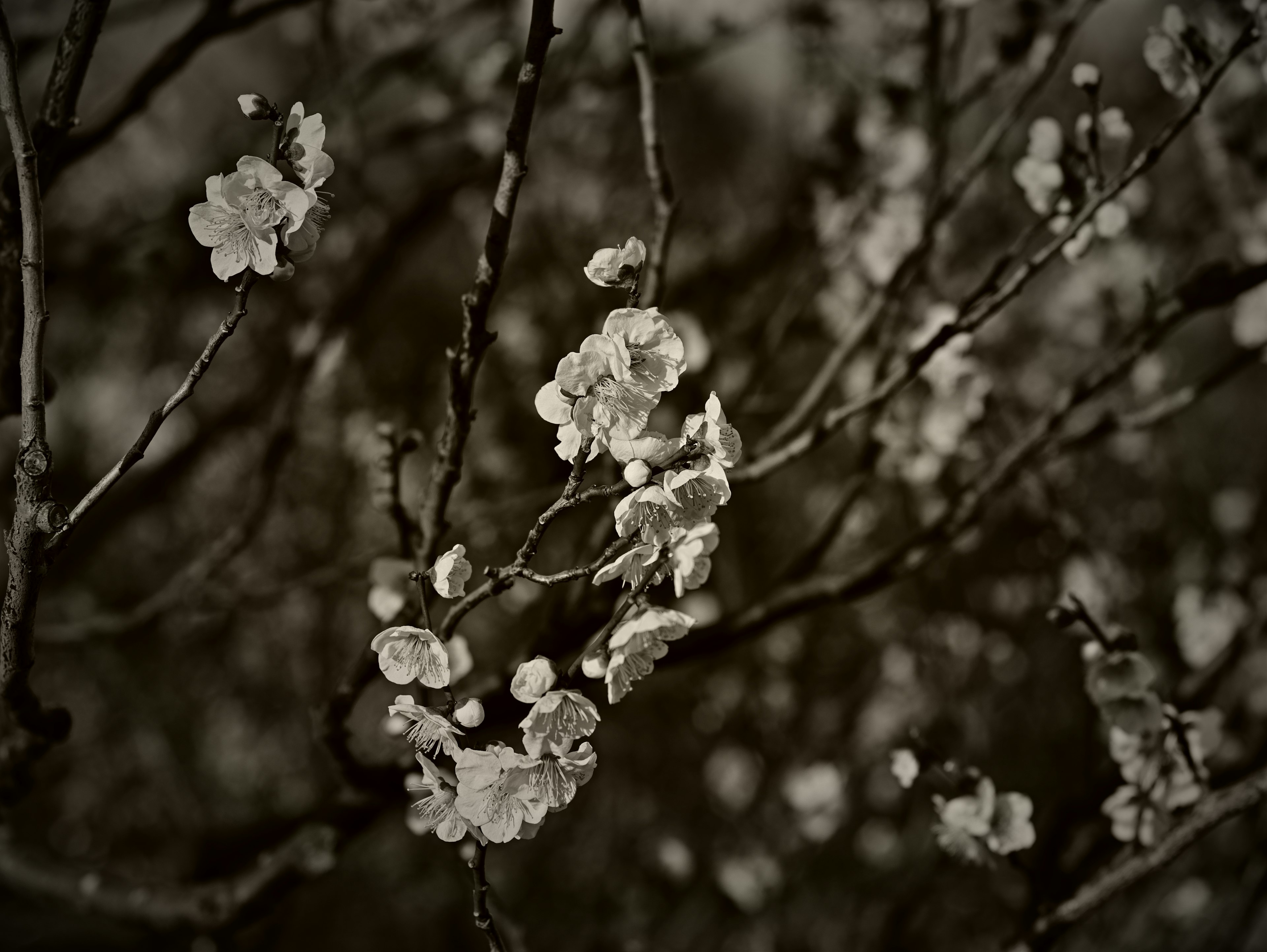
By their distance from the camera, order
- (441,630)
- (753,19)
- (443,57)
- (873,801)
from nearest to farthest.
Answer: (441,630) < (753,19) < (443,57) < (873,801)

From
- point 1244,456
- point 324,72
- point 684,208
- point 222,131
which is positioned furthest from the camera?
point 684,208

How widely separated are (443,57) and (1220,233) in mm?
3969

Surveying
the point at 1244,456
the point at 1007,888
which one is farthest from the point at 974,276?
the point at 1244,456

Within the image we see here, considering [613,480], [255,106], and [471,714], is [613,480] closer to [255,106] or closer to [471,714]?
[471,714]

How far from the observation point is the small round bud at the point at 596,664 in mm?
1008

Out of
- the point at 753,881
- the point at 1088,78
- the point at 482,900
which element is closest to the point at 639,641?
the point at 482,900

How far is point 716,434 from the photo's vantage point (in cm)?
92

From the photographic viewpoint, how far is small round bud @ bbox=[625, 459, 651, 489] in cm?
92

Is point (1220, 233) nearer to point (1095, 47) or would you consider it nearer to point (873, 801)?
point (1095, 47)

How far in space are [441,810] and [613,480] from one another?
0.62 metres

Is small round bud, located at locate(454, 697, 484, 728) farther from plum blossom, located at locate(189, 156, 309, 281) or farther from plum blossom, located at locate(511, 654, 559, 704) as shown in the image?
plum blossom, located at locate(189, 156, 309, 281)

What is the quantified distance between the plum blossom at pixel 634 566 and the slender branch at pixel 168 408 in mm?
517

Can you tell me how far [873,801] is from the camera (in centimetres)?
468

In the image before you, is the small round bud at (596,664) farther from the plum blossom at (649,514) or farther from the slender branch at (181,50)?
the slender branch at (181,50)
